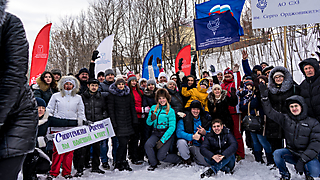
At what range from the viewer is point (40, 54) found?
1006 cm

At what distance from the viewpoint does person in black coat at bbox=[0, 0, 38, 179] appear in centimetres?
131

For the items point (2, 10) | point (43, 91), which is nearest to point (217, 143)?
point (43, 91)

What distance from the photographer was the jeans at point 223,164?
439 cm

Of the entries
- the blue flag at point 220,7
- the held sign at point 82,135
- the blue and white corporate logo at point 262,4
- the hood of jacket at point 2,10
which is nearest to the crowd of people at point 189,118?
the held sign at point 82,135

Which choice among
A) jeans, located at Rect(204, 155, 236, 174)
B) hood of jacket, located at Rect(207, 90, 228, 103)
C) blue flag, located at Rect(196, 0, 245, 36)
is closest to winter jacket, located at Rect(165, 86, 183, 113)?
hood of jacket, located at Rect(207, 90, 228, 103)

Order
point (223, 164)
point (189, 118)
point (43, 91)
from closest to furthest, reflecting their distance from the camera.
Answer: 1. point (223, 164)
2. point (43, 91)
3. point (189, 118)

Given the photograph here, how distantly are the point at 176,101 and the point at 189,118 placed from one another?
1.89ft

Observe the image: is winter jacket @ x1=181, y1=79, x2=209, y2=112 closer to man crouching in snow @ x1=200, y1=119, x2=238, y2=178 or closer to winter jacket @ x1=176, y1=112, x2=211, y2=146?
winter jacket @ x1=176, y1=112, x2=211, y2=146

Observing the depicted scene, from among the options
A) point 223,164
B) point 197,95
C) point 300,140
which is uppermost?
point 197,95

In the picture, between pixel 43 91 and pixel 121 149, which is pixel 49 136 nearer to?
pixel 43 91

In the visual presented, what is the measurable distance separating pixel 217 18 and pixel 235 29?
683mm

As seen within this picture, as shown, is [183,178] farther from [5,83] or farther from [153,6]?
[153,6]

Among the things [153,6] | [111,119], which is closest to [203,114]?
[111,119]

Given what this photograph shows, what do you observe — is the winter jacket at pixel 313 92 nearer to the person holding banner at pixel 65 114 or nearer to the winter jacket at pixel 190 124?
the winter jacket at pixel 190 124
